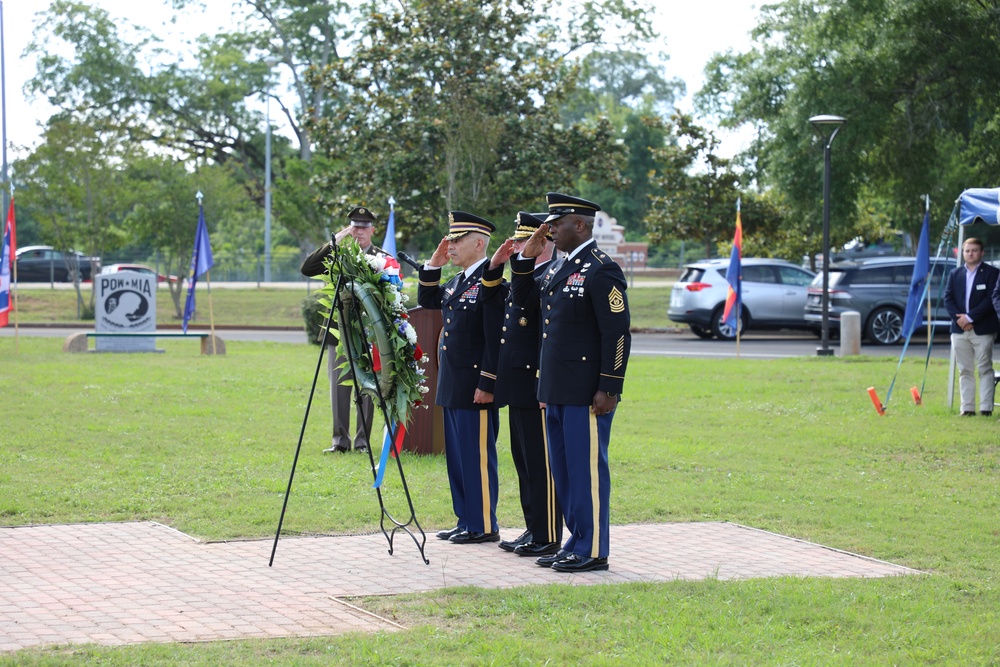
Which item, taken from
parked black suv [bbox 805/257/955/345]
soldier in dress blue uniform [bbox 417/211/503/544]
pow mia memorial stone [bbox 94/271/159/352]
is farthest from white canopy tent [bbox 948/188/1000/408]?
pow mia memorial stone [bbox 94/271/159/352]

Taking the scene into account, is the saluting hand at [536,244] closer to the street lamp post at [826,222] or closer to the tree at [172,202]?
the street lamp post at [826,222]

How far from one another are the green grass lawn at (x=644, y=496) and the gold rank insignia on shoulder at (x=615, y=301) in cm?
151

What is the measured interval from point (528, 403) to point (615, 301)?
3.15 ft

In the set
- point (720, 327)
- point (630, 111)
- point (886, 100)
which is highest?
point (630, 111)

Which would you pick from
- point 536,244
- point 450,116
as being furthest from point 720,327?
point 536,244

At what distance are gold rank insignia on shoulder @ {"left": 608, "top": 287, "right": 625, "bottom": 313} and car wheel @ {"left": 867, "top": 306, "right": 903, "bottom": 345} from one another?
20.4 m

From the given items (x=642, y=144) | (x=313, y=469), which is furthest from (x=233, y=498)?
(x=642, y=144)

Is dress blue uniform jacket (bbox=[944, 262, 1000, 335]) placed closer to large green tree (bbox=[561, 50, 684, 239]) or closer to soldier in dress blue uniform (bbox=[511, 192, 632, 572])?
soldier in dress blue uniform (bbox=[511, 192, 632, 572])

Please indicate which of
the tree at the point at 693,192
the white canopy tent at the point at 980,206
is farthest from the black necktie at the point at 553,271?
the tree at the point at 693,192

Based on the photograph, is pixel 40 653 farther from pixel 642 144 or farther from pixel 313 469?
pixel 642 144

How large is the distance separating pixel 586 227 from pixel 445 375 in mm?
1413

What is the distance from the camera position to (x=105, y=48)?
5181 cm

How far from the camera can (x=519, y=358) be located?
7.38 meters

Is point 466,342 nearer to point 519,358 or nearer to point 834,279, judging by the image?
point 519,358
